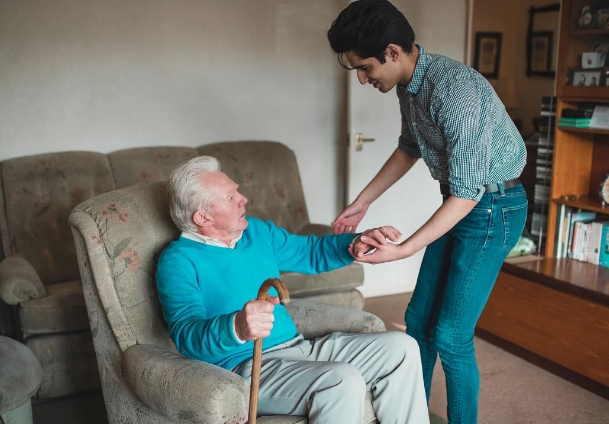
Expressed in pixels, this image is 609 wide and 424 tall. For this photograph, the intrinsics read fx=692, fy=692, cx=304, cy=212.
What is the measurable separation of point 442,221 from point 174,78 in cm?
217

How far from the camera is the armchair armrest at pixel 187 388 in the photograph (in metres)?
1.60

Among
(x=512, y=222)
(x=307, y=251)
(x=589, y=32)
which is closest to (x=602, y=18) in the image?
(x=589, y=32)

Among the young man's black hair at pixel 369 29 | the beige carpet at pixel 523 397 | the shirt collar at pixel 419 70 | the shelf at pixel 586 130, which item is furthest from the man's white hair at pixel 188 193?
the shelf at pixel 586 130

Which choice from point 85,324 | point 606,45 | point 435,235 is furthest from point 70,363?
point 606,45

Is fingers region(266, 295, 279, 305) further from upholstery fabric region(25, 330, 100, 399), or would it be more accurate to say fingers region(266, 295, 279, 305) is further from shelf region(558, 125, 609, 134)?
shelf region(558, 125, 609, 134)

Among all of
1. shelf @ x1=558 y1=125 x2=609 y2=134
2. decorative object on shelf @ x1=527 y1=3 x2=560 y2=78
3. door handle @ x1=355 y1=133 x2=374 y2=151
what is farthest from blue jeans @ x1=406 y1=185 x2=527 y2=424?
decorative object on shelf @ x1=527 y1=3 x2=560 y2=78

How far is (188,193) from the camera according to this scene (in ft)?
6.31

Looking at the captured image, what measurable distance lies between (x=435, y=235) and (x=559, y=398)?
130 cm

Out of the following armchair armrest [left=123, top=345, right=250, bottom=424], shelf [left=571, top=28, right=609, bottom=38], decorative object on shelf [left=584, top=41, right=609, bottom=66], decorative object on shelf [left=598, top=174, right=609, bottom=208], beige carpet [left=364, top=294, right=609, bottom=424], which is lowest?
beige carpet [left=364, top=294, right=609, bottom=424]

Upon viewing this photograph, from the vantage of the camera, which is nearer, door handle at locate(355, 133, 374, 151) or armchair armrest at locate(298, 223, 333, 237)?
armchair armrest at locate(298, 223, 333, 237)

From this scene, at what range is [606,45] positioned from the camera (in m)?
3.10

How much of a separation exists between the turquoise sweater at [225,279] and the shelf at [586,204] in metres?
1.59

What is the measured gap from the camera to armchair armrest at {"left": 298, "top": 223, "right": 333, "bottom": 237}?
137 inches

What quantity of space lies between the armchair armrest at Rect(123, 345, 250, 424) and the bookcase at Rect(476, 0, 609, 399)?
5.92 feet
